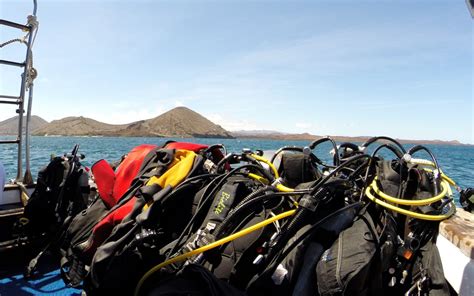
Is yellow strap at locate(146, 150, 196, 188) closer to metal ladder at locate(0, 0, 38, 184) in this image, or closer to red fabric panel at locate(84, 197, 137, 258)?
red fabric panel at locate(84, 197, 137, 258)

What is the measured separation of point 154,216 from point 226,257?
471 millimetres

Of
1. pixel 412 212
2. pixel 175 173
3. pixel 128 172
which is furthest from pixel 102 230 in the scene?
pixel 412 212

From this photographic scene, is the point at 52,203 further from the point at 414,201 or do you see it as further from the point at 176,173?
the point at 414,201

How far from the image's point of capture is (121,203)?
84.7 inches

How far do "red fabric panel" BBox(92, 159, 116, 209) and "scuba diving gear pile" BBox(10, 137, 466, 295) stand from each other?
1.53ft

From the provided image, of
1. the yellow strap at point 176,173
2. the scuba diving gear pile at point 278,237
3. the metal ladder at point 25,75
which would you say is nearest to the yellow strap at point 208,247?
the scuba diving gear pile at point 278,237

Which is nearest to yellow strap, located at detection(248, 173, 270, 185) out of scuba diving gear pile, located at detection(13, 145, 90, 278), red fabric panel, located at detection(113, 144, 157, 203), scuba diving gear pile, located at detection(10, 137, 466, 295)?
scuba diving gear pile, located at detection(10, 137, 466, 295)

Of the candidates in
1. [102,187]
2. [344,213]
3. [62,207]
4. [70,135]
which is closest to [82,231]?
[102,187]

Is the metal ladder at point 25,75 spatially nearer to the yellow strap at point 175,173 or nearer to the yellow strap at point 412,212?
the yellow strap at point 175,173

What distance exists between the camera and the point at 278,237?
159 centimetres

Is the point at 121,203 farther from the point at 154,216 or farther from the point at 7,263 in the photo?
the point at 7,263

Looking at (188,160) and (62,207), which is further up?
(188,160)

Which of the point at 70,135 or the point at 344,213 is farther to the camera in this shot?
the point at 70,135

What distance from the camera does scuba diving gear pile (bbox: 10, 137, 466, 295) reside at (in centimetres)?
147
